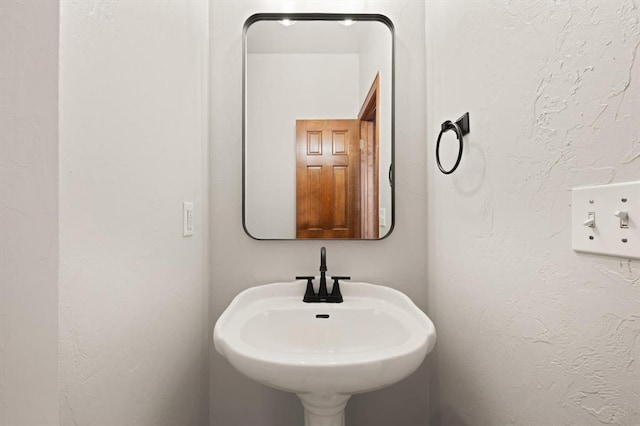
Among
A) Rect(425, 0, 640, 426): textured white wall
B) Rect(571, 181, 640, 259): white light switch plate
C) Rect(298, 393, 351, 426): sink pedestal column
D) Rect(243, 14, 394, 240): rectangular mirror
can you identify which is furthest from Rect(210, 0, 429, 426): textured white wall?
Rect(571, 181, 640, 259): white light switch plate

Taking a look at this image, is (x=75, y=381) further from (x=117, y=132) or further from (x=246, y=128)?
(x=246, y=128)

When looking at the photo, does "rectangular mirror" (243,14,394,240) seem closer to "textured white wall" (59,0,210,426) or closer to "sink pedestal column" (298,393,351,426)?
"textured white wall" (59,0,210,426)

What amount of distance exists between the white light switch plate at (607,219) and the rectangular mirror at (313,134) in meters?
0.72

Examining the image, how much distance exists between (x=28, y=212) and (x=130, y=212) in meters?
0.23

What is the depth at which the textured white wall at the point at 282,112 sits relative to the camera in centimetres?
126

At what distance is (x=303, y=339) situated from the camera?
109cm

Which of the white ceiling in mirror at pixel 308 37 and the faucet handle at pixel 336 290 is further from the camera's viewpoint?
the white ceiling in mirror at pixel 308 37

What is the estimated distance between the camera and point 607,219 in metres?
0.51

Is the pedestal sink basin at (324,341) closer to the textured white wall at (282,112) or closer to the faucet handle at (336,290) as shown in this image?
the faucet handle at (336,290)

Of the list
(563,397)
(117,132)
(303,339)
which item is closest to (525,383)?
(563,397)

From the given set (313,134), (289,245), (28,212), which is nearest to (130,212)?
(28,212)

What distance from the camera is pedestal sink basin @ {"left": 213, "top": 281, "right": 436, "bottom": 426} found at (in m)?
0.71

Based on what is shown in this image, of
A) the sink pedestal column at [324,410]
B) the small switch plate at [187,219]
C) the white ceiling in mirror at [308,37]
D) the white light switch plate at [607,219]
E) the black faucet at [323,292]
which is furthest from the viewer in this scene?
the white ceiling in mirror at [308,37]

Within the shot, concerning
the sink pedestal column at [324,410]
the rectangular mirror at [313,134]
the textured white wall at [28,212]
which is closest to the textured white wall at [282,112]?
the rectangular mirror at [313,134]
